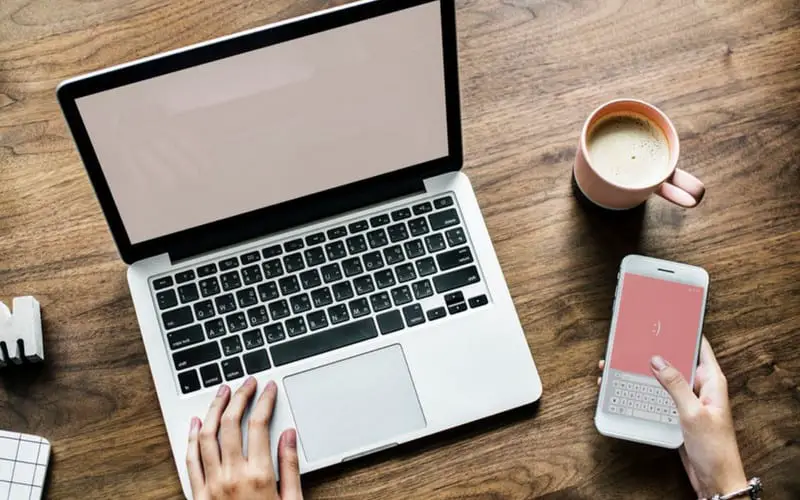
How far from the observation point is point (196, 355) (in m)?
0.91

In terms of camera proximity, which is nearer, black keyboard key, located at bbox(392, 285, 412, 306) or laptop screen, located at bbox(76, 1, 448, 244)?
laptop screen, located at bbox(76, 1, 448, 244)

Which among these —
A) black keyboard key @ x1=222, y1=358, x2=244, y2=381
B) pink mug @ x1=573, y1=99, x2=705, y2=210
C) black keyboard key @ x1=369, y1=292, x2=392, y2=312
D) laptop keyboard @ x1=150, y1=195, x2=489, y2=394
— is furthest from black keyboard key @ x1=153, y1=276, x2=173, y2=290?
pink mug @ x1=573, y1=99, x2=705, y2=210

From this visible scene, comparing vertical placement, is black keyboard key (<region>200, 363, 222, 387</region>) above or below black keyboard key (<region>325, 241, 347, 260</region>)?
below

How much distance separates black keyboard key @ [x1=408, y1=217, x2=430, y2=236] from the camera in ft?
3.10

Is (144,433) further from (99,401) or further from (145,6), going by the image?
(145,6)

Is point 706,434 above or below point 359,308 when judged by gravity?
below

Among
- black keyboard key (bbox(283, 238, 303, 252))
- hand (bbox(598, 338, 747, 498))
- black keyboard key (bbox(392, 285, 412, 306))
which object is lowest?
hand (bbox(598, 338, 747, 498))

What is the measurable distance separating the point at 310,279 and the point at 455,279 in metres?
0.15

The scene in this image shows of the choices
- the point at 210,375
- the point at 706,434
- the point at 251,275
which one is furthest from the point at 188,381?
the point at 706,434

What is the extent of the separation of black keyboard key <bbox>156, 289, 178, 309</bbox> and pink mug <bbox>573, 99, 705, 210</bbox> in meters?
0.45

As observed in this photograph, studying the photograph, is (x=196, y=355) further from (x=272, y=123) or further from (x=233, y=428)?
(x=272, y=123)

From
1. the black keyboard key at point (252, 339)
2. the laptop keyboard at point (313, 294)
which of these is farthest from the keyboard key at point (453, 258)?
the black keyboard key at point (252, 339)

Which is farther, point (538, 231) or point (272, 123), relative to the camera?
point (538, 231)

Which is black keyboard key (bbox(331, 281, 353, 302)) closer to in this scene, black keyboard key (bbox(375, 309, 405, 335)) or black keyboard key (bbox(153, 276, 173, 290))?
black keyboard key (bbox(375, 309, 405, 335))
